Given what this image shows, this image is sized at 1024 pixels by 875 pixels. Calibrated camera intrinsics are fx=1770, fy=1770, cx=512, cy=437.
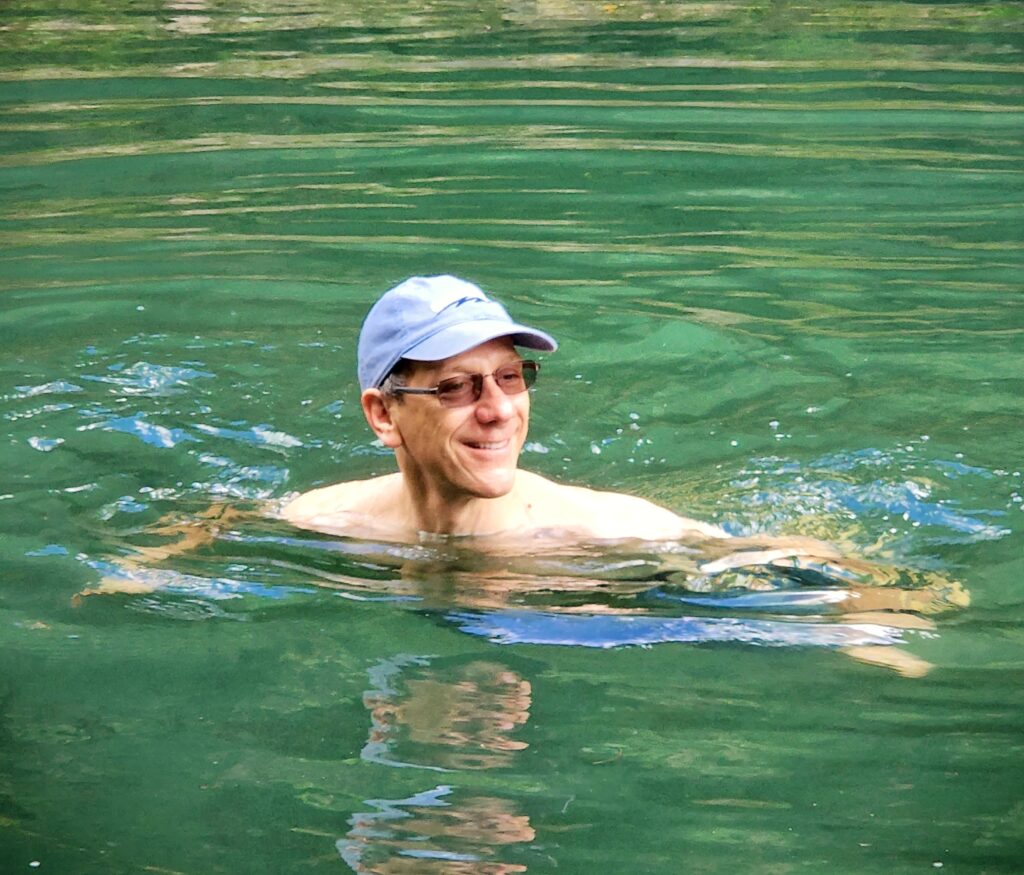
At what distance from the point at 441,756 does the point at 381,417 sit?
1.23m

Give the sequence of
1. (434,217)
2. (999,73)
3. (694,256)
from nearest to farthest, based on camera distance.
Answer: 1. (694,256)
2. (434,217)
3. (999,73)

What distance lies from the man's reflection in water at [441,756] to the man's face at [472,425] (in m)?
0.55

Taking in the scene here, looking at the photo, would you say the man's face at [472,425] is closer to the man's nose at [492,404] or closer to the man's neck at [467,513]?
the man's nose at [492,404]

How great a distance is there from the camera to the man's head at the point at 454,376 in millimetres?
4938

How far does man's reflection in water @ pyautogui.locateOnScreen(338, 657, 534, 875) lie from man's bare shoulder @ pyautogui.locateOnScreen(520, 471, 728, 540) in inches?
28.5

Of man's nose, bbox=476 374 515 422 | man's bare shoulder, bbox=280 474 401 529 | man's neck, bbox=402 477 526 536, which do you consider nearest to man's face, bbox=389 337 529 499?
man's nose, bbox=476 374 515 422

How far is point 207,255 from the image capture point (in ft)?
30.5

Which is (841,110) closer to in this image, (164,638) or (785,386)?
(785,386)

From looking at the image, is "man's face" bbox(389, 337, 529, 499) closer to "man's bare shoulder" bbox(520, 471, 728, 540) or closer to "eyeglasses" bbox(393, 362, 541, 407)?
"eyeglasses" bbox(393, 362, 541, 407)

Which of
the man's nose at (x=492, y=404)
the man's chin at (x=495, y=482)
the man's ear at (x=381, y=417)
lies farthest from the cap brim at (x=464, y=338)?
the man's chin at (x=495, y=482)

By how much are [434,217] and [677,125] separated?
2491mm

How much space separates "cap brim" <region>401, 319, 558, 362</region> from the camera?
4848mm

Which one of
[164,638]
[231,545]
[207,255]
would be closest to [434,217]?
[207,255]

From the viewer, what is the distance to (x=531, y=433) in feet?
23.0
